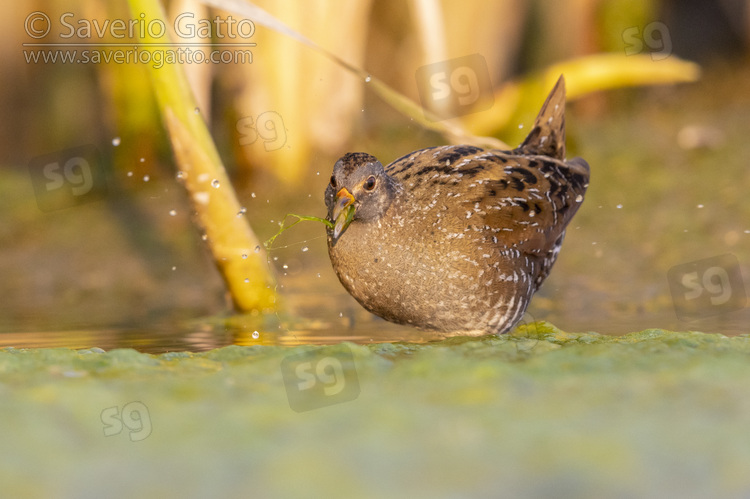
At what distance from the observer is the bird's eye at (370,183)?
3662mm

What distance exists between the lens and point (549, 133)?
4723 mm

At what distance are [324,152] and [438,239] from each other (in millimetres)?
3663

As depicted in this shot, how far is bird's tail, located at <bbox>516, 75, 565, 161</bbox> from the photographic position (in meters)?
4.71

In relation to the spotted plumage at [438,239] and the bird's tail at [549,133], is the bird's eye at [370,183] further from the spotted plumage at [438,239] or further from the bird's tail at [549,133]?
the bird's tail at [549,133]

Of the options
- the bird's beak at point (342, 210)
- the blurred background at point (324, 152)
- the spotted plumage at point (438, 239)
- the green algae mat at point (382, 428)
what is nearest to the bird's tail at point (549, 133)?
the spotted plumage at point (438, 239)

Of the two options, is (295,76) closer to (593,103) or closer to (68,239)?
(68,239)

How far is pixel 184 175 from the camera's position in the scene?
4.54m

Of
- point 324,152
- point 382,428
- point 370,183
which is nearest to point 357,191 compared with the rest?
point 370,183

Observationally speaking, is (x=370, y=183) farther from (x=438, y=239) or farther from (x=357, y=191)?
(x=438, y=239)

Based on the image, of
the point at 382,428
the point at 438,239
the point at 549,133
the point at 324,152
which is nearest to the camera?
the point at 382,428

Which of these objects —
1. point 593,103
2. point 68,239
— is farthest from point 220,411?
point 593,103

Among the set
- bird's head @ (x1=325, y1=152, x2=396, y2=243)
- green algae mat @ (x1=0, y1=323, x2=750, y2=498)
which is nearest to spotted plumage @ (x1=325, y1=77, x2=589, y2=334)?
bird's head @ (x1=325, y1=152, x2=396, y2=243)

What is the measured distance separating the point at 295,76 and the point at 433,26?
115cm

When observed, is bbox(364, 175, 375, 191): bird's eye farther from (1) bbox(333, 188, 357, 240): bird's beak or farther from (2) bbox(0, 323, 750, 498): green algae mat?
(2) bbox(0, 323, 750, 498): green algae mat
